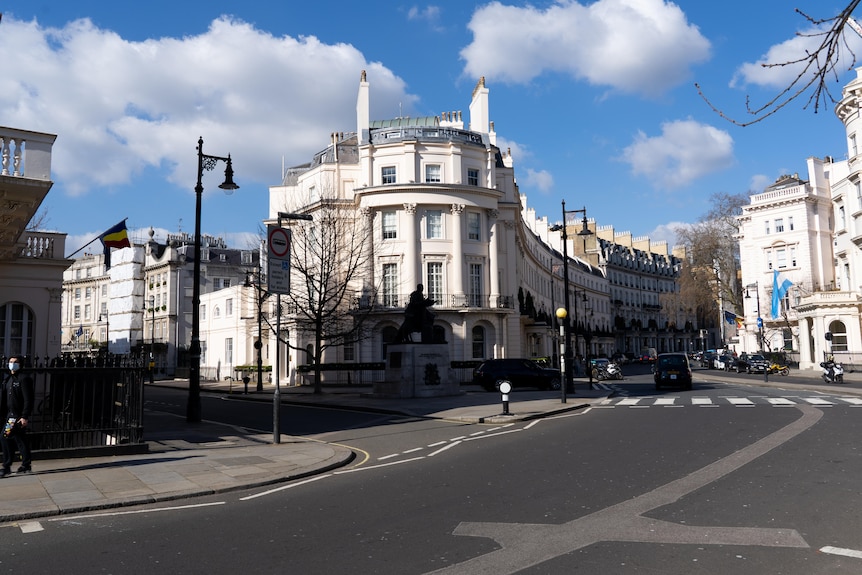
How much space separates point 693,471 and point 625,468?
1.01 metres

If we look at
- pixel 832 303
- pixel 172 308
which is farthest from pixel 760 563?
pixel 172 308

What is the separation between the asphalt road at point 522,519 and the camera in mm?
5812

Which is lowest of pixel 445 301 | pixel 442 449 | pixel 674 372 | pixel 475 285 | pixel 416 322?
pixel 442 449

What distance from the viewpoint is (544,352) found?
69.8 m

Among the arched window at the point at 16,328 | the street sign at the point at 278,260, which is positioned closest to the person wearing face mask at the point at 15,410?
the street sign at the point at 278,260

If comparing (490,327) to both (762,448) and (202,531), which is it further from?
(202,531)

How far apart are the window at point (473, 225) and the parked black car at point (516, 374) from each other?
1456 cm

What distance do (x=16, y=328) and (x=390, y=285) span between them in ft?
91.8

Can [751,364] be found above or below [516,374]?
below

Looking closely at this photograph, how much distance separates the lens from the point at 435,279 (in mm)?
47656

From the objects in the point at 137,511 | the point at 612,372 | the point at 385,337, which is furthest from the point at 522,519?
the point at 385,337

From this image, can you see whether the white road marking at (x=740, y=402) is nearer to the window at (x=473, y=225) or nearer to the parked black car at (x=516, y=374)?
the parked black car at (x=516, y=374)

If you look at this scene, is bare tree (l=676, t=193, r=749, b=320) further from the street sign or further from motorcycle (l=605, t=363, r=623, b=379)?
the street sign

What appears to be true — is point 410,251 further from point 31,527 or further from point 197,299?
point 31,527
